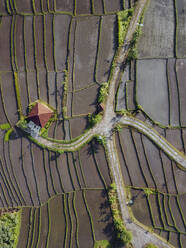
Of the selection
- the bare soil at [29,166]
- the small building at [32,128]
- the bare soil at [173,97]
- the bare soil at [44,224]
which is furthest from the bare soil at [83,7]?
the bare soil at [44,224]

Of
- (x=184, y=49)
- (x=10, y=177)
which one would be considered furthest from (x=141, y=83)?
(x=10, y=177)

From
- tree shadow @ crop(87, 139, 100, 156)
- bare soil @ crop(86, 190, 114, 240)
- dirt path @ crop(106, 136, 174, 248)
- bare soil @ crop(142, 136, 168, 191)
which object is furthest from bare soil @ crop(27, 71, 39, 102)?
bare soil @ crop(142, 136, 168, 191)

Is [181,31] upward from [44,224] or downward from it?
upward

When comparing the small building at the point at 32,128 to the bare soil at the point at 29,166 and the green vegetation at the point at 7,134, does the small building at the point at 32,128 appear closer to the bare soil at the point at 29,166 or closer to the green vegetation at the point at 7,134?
the bare soil at the point at 29,166

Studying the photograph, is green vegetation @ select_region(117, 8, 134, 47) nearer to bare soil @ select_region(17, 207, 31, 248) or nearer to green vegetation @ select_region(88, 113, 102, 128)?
green vegetation @ select_region(88, 113, 102, 128)

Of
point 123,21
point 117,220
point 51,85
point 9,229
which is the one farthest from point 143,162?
point 9,229

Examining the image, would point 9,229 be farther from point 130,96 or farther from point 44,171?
point 130,96
